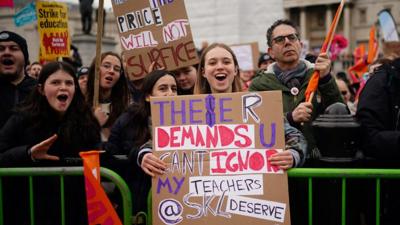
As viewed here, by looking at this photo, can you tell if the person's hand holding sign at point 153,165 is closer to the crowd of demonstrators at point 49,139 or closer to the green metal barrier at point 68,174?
the green metal barrier at point 68,174

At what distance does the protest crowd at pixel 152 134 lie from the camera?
9.59 ft

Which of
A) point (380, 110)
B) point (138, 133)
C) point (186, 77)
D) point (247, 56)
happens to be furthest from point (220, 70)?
A: point (247, 56)

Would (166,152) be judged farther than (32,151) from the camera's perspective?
No

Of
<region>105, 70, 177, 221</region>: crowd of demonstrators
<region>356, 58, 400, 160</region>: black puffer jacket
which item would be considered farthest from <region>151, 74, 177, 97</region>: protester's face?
<region>356, 58, 400, 160</region>: black puffer jacket

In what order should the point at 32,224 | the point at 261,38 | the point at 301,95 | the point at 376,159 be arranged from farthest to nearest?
the point at 261,38 → the point at 301,95 → the point at 32,224 → the point at 376,159

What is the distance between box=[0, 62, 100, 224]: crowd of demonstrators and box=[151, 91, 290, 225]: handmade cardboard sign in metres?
0.67

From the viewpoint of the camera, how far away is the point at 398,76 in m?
2.96

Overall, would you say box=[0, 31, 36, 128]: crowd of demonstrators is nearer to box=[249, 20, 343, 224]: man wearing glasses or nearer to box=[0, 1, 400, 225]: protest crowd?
box=[0, 1, 400, 225]: protest crowd

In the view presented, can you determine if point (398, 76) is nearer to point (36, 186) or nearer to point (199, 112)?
point (199, 112)

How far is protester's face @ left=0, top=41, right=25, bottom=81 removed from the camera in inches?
155

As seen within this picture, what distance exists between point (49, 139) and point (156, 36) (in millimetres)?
1864

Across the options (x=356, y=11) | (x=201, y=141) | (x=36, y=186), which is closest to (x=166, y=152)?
(x=201, y=141)

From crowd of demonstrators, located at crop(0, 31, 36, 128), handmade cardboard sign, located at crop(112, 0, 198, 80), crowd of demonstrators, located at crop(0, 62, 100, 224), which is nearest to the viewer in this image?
crowd of demonstrators, located at crop(0, 62, 100, 224)

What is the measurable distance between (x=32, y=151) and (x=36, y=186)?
25 centimetres
